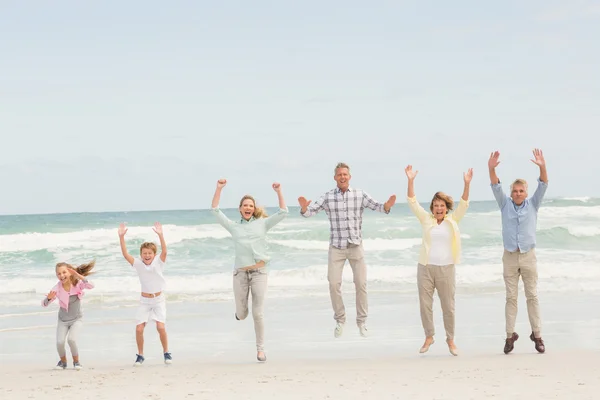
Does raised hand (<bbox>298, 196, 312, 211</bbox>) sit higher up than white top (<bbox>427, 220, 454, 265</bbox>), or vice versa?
raised hand (<bbox>298, 196, 312, 211</bbox>)

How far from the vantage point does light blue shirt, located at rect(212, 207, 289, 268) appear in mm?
8211

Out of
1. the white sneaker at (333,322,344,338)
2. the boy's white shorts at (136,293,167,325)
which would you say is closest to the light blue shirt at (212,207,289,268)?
the boy's white shorts at (136,293,167,325)

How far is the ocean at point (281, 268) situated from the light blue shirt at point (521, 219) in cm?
220

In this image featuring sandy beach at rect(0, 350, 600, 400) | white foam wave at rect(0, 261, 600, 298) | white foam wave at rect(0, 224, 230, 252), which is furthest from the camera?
white foam wave at rect(0, 224, 230, 252)

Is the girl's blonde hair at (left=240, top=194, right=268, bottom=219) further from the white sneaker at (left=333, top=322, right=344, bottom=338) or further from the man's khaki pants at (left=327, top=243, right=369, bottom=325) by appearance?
the white sneaker at (left=333, top=322, right=344, bottom=338)

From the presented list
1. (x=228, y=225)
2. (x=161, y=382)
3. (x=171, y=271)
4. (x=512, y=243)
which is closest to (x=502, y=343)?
(x=512, y=243)

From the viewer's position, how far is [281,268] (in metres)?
22.0

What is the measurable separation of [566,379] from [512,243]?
171cm

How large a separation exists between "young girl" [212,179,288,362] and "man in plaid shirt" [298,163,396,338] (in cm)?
65

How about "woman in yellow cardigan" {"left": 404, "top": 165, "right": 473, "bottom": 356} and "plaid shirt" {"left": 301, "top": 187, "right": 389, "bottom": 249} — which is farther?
"plaid shirt" {"left": 301, "top": 187, "right": 389, "bottom": 249}

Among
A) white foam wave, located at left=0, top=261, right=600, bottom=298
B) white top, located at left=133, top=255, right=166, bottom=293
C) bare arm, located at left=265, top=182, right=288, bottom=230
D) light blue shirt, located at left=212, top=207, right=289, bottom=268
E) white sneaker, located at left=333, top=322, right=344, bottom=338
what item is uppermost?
bare arm, located at left=265, top=182, right=288, bottom=230

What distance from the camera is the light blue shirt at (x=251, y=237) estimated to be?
8211mm

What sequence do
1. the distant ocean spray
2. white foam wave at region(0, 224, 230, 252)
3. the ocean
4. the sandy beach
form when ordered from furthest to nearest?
1. white foam wave at region(0, 224, 230, 252)
2. the distant ocean spray
3. the ocean
4. the sandy beach

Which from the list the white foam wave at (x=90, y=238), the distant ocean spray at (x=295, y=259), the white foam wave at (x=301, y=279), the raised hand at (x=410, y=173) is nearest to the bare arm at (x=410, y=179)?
the raised hand at (x=410, y=173)
